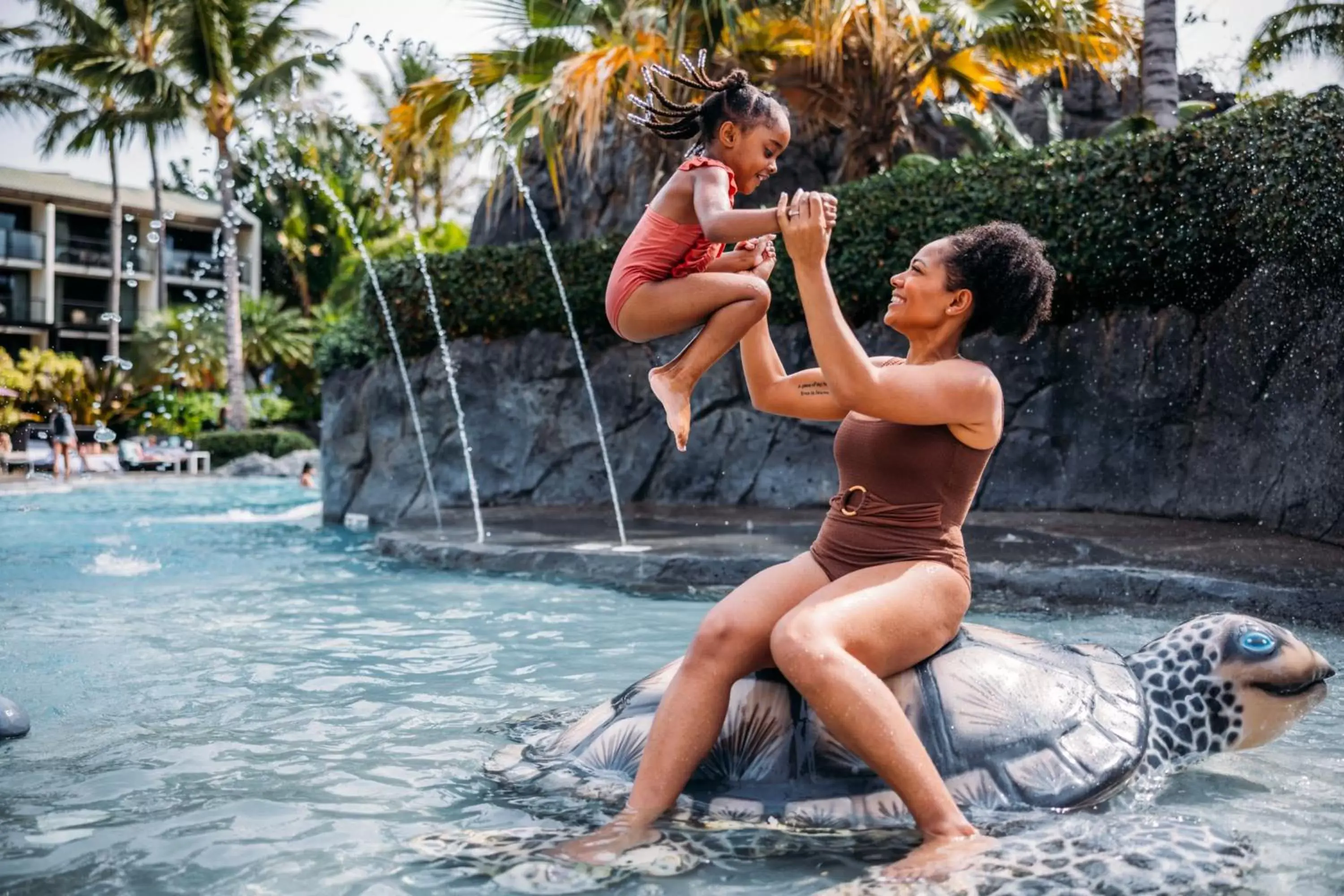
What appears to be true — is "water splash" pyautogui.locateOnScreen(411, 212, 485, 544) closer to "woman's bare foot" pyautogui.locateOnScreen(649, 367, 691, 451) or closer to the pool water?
the pool water

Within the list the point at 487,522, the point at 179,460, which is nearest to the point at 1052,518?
the point at 487,522

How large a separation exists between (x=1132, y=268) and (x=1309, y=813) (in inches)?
312

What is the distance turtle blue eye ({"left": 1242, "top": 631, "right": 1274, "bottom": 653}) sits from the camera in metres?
3.36

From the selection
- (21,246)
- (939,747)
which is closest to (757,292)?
(939,747)

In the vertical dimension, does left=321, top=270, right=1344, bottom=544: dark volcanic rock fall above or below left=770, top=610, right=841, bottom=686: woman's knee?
above

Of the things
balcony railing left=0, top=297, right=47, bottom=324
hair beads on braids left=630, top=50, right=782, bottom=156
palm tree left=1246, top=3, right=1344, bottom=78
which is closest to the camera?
hair beads on braids left=630, top=50, right=782, bottom=156

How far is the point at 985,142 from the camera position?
47.2 ft

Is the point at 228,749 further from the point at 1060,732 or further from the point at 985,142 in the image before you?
the point at 985,142

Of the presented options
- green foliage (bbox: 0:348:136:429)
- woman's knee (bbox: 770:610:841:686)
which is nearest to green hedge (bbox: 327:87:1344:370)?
woman's knee (bbox: 770:610:841:686)

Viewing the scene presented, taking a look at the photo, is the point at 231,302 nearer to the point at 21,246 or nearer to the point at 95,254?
the point at 21,246

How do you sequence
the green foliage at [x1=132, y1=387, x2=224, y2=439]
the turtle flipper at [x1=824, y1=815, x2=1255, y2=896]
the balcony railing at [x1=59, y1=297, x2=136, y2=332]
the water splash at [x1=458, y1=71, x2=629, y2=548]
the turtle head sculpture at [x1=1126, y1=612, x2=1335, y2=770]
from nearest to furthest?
the turtle flipper at [x1=824, y1=815, x2=1255, y2=896], the turtle head sculpture at [x1=1126, y1=612, x2=1335, y2=770], the water splash at [x1=458, y1=71, x2=629, y2=548], the green foliage at [x1=132, y1=387, x2=224, y2=439], the balcony railing at [x1=59, y1=297, x2=136, y2=332]

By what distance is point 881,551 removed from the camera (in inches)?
120

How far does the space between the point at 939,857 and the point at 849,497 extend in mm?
960

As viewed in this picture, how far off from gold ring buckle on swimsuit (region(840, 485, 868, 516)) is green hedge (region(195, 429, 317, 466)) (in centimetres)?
2589
